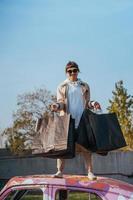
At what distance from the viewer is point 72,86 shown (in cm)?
615

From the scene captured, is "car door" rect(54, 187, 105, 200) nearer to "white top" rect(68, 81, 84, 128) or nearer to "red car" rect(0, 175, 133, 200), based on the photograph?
"red car" rect(0, 175, 133, 200)

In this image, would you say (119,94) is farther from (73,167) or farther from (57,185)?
(57,185)

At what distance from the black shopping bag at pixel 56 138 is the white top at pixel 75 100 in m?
0.45

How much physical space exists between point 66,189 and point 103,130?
0.93 m

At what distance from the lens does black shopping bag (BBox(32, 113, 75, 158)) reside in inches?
206

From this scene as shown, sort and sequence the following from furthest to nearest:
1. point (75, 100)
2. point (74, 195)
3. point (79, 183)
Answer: point (75, 100) → point (74, 195) → point (79, 183)

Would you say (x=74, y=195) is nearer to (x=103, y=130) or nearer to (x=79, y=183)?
(x=79, y=183)

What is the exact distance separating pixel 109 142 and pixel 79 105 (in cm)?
79

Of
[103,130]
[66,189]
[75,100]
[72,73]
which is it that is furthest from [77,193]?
[72,73]

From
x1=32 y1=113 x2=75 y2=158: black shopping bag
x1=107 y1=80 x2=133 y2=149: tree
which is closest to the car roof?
x1=32 y1=113 x2=75 y2=158: black shopping bag

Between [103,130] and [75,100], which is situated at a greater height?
[75,100]

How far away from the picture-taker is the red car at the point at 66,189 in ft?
14.6

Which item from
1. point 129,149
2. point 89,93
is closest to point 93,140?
point 89,93

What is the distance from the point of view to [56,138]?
5254 mm
